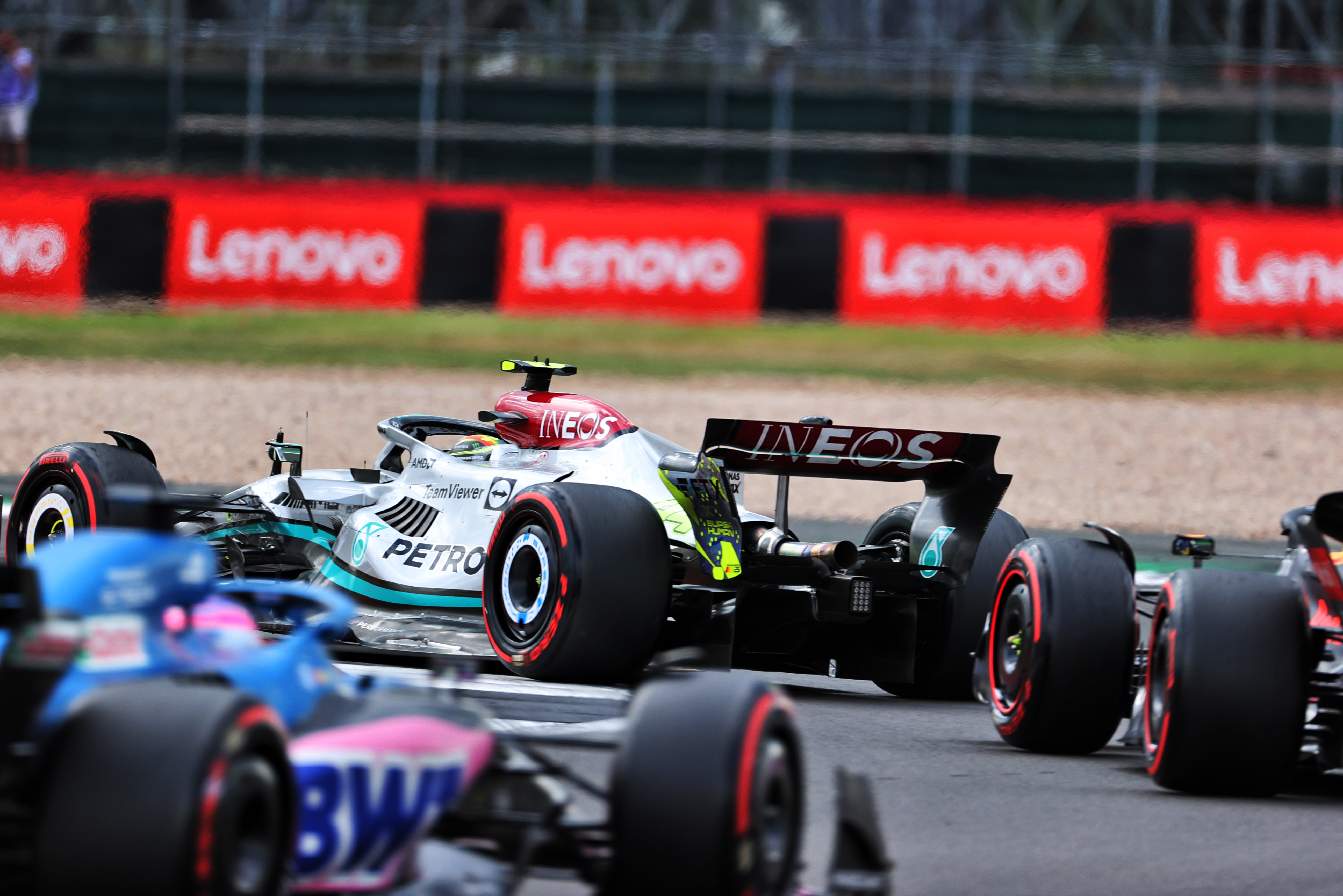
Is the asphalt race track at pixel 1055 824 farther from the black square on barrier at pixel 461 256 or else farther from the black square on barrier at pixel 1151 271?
the black square on barrier at pixel 461 256

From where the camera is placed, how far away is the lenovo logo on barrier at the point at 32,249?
21.1 m

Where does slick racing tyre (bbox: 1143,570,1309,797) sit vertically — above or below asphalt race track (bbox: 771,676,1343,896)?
above

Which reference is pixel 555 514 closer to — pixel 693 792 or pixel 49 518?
pixel 49 518

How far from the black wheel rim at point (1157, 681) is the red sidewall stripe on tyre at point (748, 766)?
2.59 m

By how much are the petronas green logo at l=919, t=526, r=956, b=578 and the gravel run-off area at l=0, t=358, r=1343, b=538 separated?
20.2 feet

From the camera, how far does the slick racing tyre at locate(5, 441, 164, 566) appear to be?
9570 mm

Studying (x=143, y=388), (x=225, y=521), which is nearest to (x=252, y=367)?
(x=143, y=388)

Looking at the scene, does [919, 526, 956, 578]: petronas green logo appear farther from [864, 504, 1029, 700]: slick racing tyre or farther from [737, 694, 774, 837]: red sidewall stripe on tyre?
[737, 694, 774, 837]: red sidewall stripe on tyre

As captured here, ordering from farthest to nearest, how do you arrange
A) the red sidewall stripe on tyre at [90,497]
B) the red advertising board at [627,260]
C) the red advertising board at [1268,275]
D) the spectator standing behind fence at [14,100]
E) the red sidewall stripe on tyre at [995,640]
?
the spectator standing behind fence at [14,100] < the red advertising board at [627,260] < the red advertising board at [1268,275] < the red sidewall stripe on tyre at [90,497] < the red sidewall stripe on tyre at [995,640]

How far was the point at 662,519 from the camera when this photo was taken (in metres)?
8.51

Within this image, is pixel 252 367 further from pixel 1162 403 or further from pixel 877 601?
pixel 877 601

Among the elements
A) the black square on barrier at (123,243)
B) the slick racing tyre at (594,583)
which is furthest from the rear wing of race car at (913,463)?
the black square on barrier at (123,243)

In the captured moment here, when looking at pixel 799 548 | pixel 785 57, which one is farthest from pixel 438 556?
pixel 785 57

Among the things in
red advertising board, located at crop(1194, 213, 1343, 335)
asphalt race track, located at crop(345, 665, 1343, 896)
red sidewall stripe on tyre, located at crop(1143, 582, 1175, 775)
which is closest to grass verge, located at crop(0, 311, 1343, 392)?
red advertising board, located at crop(1194, 213, 1343, 335)
